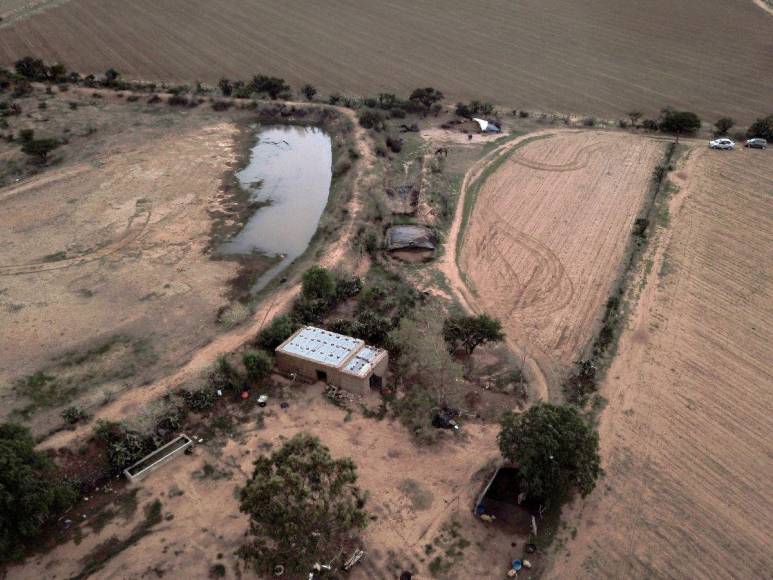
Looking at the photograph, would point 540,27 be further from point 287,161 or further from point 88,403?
point 88,403

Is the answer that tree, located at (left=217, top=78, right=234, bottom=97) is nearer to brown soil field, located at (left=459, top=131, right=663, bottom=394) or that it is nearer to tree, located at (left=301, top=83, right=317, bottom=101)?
tree, located at (left=301, top=83, right=317, bottom=101)

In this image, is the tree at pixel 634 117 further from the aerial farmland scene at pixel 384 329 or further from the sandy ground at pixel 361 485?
the sandy ground at pixel 361 485

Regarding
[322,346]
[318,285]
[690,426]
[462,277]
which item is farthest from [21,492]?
[690,426]

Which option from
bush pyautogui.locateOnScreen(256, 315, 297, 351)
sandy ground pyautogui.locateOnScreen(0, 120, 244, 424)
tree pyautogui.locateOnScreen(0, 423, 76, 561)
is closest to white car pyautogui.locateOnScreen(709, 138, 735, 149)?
sandy ground pyautogui.locateOnScreen(0, 120, 244, 424)

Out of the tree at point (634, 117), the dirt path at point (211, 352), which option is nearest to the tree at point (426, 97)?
the tree at point (634, 117)

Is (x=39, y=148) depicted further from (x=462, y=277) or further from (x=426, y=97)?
(x=462, y=277)

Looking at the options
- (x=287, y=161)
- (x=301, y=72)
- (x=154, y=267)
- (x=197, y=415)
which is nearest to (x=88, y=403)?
(x=197, y=415)
